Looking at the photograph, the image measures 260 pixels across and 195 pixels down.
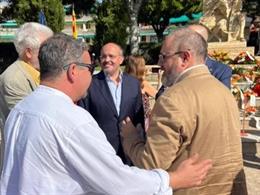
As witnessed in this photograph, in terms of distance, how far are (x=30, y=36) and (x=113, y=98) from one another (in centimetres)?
119

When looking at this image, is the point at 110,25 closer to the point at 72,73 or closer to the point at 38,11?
the point at 38,11

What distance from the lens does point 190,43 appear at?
2.72 meters

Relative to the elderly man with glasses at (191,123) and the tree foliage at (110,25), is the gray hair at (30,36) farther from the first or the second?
the tree foliage at (110,25)

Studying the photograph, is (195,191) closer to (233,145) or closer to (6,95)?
(233,145)

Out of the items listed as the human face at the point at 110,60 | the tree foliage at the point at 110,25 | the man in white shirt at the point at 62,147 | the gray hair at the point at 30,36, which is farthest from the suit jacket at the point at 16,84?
the tree foliage at the point at 110,25

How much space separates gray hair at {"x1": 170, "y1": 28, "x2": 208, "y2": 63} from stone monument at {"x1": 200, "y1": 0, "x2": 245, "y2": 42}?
64.9ft

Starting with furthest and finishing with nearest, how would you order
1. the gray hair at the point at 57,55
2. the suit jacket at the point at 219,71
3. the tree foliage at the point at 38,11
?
the tree foliage at the point at 38,11 → the suit jacket at the point at 219,71 → the gray hair at the point at 57,55

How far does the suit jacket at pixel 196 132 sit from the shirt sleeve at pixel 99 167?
45cm

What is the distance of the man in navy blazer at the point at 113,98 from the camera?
15.0 feet

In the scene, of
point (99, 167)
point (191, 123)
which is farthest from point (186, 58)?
point (99, 167)

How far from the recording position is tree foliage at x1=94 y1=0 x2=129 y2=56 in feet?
97.0

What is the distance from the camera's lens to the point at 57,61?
7.11 ft

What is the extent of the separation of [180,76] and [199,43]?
0.19 m

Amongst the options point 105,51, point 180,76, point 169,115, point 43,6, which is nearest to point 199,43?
point 180,76
